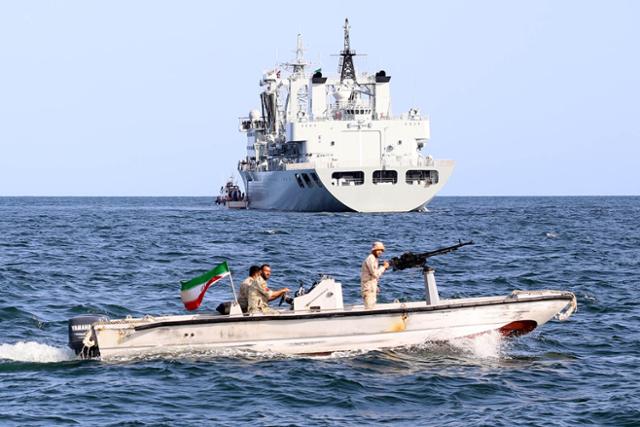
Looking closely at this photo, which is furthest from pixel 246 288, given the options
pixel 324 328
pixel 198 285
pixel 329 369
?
pixel 329 369

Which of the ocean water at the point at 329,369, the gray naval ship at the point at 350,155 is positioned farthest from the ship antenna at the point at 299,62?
the ocean water at the point at 329,369

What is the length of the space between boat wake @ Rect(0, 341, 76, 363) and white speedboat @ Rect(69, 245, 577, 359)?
490 millimetres

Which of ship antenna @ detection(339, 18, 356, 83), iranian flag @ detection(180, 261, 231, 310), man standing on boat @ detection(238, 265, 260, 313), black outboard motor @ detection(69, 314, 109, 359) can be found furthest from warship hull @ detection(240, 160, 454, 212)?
black outboard motor @ detection(69, 314, 109, 359)

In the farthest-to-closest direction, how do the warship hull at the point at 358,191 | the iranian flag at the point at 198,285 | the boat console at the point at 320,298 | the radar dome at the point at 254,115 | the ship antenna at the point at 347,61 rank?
the radar dome at the point at 254,115 < the ship antenna at the point at 347,61 < the warship hull at the point at 358,191 < the boat console at the point at 320,298 < the iranian flag at the point at 198,285

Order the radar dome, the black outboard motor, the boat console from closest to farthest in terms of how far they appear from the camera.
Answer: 1. the black outboard motor
2. the boat console
3. the radar dome

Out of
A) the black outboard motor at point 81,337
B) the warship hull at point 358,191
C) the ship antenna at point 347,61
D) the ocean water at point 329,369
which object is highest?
the ship antenna at point 347,61

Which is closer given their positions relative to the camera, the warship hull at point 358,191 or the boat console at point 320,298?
the boat console at point 320,298

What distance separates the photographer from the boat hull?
57.8 feet

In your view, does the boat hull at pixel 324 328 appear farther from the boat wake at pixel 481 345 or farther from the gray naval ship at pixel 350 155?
the gray naval ship at pixel 350 155

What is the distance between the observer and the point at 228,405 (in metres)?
14.8

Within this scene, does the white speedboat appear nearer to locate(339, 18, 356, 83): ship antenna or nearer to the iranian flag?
the iranian flag

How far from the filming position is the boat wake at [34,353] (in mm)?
17812

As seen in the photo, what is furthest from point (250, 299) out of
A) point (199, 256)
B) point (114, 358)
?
point (199, 256)

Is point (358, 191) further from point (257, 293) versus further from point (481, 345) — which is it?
point (257, 293)
